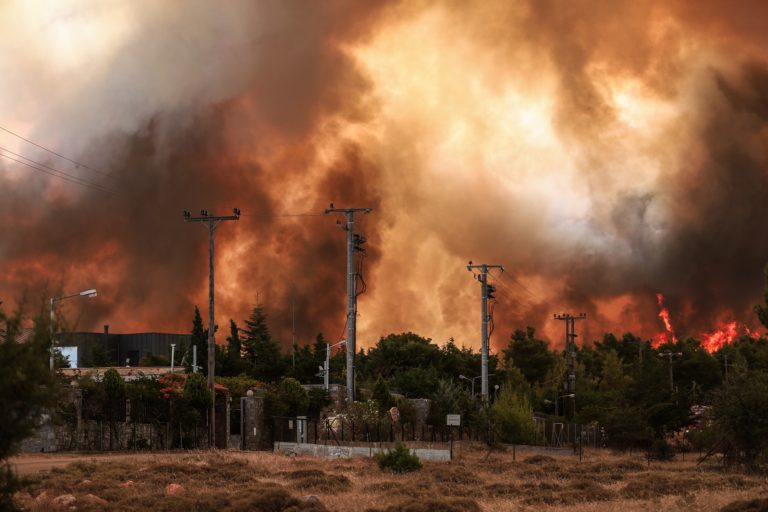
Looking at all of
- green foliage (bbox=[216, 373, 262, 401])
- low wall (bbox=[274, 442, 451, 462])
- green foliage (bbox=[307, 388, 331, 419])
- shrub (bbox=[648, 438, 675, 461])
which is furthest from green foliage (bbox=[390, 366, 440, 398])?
low wall (bbox=[274, 442, 451, 462])

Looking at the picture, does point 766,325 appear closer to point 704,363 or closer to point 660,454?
point 660,454

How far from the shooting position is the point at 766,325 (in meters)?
56.3

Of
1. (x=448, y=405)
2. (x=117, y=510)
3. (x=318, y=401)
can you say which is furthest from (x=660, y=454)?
(x=117, y=510)

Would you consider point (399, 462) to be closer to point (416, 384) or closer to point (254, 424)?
point (254, 424)

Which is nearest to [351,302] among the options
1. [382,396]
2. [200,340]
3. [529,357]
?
[382,396]

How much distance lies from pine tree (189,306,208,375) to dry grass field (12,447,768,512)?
173 ft

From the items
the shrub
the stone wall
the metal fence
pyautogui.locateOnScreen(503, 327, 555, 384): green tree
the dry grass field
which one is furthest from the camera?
pyautogui.locateOnScreen(503, 327, 555, 384): green tree

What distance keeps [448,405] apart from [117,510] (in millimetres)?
45838

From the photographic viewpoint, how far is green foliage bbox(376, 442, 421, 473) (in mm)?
42031

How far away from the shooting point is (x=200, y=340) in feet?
334

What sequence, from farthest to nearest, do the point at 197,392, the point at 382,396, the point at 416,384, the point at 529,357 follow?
the point at 529,357, the point at 416,384, the point at 382,396, the point at 197,392

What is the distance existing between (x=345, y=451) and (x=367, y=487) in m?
17.9

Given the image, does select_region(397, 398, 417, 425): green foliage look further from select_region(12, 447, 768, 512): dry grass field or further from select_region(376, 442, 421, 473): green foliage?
select_region(376, 442, 421, 473): green foliage

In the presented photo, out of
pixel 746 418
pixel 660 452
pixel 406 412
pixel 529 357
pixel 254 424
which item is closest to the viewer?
pixel 746 418
